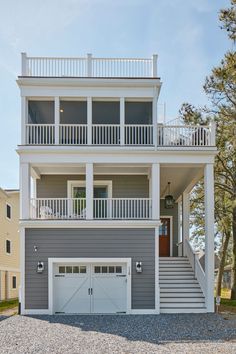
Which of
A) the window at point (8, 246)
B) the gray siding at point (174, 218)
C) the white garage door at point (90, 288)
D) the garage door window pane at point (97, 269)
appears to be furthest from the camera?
the window at point (8, 246)

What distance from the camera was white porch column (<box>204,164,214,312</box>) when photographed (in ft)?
43.5

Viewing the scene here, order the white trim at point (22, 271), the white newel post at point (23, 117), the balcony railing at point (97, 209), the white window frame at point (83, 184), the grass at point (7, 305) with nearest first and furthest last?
the white trim at point (22, 271)
the white newel post at point (23, 117)
the balcony railing at point (97, 209)
the white window frame at point (83, 184)
the grass at point (7, 305)

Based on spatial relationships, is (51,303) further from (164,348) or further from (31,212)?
(164,348)

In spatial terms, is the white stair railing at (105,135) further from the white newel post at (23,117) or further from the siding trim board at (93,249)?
the siding trim board at (93,249)

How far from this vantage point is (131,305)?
1324 cm

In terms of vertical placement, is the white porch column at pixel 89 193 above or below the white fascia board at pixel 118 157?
below

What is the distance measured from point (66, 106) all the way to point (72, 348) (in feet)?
31.1

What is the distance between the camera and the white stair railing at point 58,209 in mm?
14219

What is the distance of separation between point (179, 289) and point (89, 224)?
13.7 ft

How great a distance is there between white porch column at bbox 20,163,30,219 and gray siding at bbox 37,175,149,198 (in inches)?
97.5

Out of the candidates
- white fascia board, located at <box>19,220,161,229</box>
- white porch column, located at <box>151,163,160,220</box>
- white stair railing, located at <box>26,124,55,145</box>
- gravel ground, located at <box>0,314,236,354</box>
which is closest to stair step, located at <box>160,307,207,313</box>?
gravel ground, located at <box>0,314,236,354</box>

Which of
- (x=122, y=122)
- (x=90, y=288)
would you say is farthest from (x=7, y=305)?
(x=122, y=122)

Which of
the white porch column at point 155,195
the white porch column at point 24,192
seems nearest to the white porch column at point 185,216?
the white porch column at point 155,195

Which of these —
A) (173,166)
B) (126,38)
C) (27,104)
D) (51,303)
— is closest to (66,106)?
(27,104)
